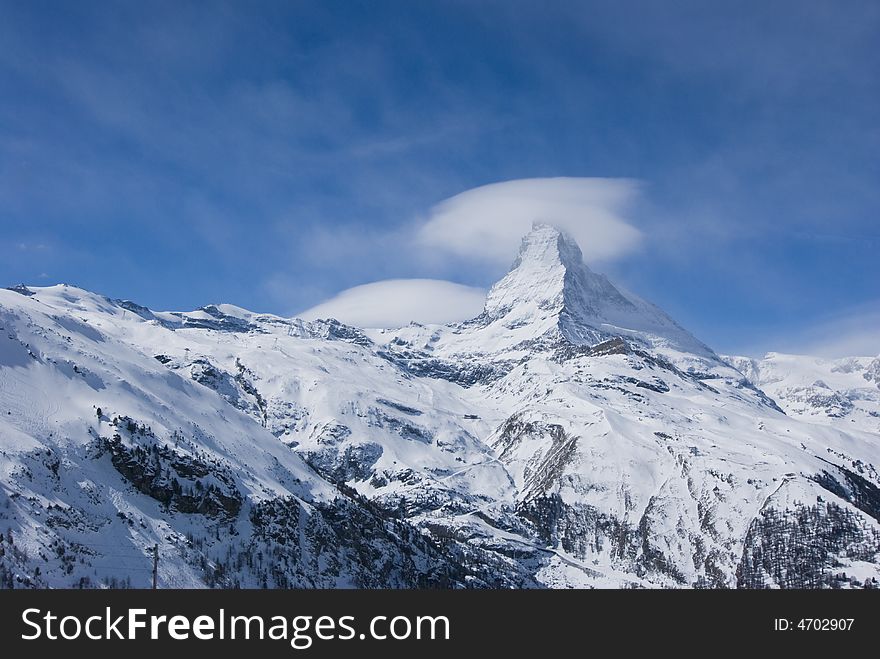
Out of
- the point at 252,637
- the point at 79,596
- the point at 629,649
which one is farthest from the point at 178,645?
the point at 629,649

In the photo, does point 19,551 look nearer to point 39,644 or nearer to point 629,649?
point 39,644

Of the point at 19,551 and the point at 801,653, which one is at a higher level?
the point at 19,551

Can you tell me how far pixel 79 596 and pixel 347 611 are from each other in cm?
2438

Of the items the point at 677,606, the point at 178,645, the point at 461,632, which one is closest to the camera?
the point at 178,645

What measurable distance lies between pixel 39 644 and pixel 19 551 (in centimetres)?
13088

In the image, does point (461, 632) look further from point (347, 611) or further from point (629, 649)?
point (629, 649)

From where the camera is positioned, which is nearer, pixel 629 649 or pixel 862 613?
pixel 629 649

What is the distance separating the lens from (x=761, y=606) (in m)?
90.6

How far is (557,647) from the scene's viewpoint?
266 ft

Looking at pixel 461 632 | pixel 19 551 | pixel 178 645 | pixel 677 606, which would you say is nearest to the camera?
pixel 178 645

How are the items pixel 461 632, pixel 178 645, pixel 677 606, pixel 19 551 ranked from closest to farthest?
pixel 178 645, pixel 461 632, pixel 677 606, pixel 19 551

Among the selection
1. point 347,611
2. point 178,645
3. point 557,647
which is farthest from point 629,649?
point 178,645

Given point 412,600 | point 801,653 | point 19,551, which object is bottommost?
point 801,653

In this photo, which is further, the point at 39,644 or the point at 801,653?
the point at 801,653
